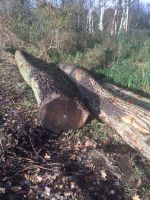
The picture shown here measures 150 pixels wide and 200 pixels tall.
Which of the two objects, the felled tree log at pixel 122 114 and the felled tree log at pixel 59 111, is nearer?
the felled tree log at pixel 122 114

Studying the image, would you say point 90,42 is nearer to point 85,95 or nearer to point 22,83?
point 22,83

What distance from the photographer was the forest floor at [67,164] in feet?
16.4

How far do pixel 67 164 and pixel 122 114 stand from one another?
159cm

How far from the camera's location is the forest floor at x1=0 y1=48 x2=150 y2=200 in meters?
5.01

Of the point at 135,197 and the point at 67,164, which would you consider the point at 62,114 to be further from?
the point at 135,197

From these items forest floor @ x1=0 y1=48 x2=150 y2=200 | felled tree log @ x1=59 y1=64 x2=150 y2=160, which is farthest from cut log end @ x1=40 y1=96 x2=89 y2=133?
felled tree log @ x1=59 y1=64 x2=150 y2=160

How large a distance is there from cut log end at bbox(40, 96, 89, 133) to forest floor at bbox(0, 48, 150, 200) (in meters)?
0.17

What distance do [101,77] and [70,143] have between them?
4590 millimetres

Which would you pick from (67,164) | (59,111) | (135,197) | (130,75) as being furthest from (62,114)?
(130,75)

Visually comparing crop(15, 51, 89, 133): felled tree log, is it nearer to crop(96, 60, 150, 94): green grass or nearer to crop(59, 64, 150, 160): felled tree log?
crop(59, 64, 150, 160): felled tree log

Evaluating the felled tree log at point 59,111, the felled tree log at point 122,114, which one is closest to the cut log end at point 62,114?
the felled tree log at point 59,111

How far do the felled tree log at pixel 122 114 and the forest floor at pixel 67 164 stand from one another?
22 centimetres

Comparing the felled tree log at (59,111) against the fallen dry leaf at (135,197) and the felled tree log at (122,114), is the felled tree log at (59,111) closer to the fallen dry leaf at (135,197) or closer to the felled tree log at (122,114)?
the felled tree log at (122,114)

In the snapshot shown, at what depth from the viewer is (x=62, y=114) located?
21.4ft
